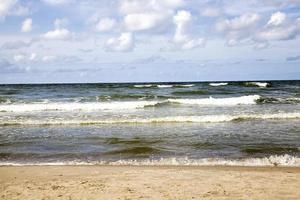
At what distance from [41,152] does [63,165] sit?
193cm

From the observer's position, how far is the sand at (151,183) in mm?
5758

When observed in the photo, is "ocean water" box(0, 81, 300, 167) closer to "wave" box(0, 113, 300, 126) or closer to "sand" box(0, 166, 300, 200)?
"wave" box(0, 113, 300, 126)

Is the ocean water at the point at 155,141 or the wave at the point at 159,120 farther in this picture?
the wave at the point at 159,120

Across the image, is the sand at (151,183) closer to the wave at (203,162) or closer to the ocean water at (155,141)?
the wave at (203,162)

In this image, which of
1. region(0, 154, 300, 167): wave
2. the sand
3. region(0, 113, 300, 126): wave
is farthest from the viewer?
region(0, 113, 300, 126): wave

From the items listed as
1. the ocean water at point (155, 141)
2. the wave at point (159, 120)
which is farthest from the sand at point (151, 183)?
the wave at point (159, 120)

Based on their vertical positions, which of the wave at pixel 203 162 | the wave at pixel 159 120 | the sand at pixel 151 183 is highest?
the wave at pixel 159 120

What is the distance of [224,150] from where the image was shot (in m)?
9.94

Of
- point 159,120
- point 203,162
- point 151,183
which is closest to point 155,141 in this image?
point 203,162

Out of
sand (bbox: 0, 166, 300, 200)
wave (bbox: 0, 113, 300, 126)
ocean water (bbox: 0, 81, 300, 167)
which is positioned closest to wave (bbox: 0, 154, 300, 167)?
ocean water (bbox: 0, 81, 300, 167)

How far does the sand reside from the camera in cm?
576

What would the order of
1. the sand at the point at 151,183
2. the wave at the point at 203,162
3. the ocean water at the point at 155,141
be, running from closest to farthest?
the sand at the point at 151,183 < the wave at the point at 203,162 < the ocean water at the point at 155,141

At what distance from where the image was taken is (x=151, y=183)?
6379 millimetres

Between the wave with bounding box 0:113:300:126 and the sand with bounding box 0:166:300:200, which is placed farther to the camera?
the wave with bounding box 0:113:300:126
